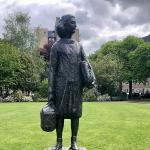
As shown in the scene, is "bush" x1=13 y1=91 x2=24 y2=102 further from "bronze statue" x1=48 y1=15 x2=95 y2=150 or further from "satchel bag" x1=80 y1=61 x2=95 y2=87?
"satchel bag" x1=80 y1=61 x2=95 y2=87

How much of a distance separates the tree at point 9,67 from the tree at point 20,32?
10761 millimetres

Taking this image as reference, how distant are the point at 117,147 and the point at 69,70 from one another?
5005 millimetres

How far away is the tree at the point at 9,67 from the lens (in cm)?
5319

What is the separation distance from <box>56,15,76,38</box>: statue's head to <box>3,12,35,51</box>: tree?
2243 inches

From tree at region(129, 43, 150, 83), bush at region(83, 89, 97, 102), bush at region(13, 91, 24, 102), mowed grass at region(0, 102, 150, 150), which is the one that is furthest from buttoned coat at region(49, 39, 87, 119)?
tree at region(129, 43, 150, 83)

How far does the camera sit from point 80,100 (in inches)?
359

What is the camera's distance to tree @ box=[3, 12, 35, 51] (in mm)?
66125

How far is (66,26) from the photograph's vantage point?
924 centimetres

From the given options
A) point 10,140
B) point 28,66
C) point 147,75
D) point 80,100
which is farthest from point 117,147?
point 147,75

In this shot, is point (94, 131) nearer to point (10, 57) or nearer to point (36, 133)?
point (36, 133)

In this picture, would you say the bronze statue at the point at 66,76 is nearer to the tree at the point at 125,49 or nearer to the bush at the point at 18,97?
the bush at the point at 18,97

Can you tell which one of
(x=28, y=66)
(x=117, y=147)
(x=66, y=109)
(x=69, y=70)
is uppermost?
(x=28, y=66)

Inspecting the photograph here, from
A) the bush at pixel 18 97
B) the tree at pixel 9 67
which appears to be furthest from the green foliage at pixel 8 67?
the bush at pixel 18 97

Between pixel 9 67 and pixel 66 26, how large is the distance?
44785 millimetres
